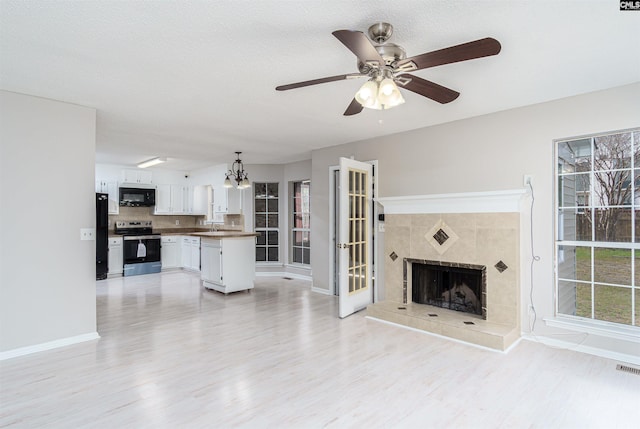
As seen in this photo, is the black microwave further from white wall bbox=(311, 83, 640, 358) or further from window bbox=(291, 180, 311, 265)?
white wall bbox=(311, 83, 640, 358)

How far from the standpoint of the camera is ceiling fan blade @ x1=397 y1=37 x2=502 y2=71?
1733mm

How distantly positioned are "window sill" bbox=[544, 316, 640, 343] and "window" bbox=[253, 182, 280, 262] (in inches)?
212

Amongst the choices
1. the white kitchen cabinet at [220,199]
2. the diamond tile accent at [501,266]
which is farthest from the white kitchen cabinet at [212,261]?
the diamond tile accent at [501,266]

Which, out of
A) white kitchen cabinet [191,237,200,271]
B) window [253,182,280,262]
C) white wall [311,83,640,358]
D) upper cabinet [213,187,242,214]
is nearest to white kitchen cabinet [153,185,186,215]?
white kitchen cabinet [191,237,200,271]

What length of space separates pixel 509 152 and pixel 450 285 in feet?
5.82

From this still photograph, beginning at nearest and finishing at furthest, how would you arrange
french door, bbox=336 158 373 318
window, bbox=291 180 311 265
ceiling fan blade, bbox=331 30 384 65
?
ceiling fan blade, bbox=331 30 384 65
french door, bbox=336 158 373 318
window, bbox=291 180 311 265

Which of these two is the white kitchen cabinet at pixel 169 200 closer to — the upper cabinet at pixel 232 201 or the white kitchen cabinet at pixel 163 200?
the white kitchen cabinet at pixel 163 200

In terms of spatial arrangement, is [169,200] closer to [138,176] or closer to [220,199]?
[138,176]

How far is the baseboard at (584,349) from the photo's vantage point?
303 cm

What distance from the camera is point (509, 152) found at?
3.73 metres

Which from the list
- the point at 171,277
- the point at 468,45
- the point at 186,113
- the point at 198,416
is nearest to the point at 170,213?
the point at 171,277

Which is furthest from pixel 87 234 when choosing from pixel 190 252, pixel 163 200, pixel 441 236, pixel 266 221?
pixel 163 200

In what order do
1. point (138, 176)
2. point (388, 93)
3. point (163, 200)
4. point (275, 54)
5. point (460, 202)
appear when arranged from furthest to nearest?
point (163, 200), point (138, 176), point (460, 202), point (275, 54), point (388, 93)

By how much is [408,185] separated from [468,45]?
294 cm
